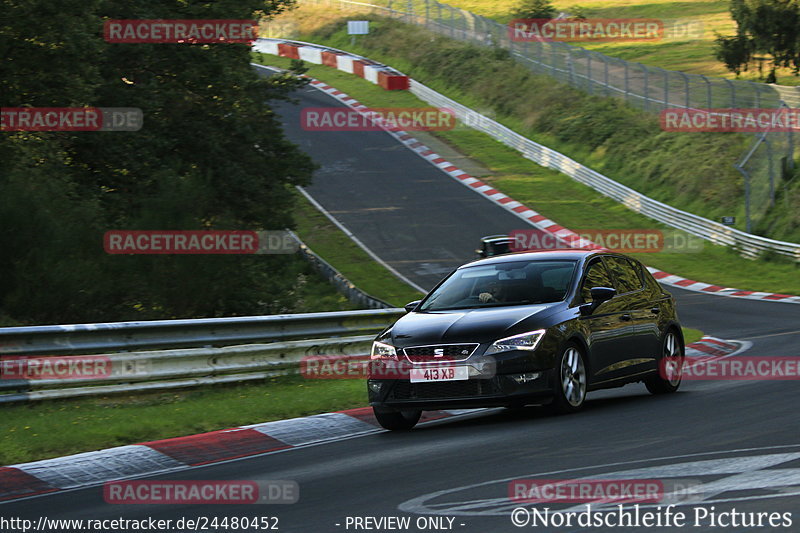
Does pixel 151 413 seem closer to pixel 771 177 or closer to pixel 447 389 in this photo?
pixel 447 389

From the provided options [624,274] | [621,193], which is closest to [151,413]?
[624,274]

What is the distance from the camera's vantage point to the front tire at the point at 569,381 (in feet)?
34.1

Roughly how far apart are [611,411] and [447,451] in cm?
251

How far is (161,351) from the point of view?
1267cm

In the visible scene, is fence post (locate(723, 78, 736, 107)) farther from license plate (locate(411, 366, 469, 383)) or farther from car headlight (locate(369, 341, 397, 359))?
license plate (locate(411, 366, 469, 383))

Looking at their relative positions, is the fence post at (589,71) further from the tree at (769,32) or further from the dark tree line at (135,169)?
the dark tree line at (135,169)

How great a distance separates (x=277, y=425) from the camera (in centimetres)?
1084

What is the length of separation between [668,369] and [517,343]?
9.46 feet

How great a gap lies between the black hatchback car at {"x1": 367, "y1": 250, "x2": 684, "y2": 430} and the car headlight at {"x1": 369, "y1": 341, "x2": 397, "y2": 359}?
0.01 meters

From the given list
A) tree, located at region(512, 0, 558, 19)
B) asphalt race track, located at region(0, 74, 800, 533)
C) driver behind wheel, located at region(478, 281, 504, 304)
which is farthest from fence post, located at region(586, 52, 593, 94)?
driver behind wheel, located at region(478, 281, 504, 304)

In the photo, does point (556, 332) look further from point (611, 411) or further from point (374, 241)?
point (374, 241)

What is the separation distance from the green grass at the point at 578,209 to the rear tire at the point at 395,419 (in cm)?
1653

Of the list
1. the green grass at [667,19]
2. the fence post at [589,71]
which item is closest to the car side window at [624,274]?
the fence post at [589,71]

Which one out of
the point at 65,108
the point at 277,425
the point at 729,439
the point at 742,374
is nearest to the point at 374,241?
the point at 65,108
